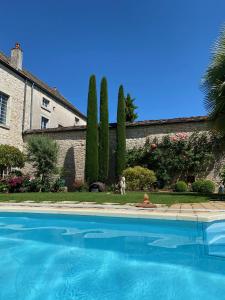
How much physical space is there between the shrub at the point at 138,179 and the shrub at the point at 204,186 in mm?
2110

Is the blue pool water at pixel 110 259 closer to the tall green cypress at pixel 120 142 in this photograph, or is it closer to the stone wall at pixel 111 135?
the tall green cypress at pixel 120 142

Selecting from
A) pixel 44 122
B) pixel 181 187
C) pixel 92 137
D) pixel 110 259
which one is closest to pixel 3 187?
pixel 92 137

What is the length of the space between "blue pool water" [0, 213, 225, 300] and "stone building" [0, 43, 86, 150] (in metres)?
13.4

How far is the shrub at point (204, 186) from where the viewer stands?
48.6ft

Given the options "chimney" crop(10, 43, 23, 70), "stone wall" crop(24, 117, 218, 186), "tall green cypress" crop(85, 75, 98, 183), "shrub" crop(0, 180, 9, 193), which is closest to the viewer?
"shrub" crop(0, 180, 9, 193)

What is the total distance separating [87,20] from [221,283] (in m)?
12.4

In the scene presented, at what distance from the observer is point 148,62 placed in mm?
15195

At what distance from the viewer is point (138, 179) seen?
1510 centimetres

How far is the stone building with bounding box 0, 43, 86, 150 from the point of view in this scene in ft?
63.7

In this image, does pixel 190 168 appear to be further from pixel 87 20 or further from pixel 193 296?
pixel 193 296

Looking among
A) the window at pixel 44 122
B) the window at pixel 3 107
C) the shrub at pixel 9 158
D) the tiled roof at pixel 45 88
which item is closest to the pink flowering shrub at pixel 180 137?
the shrub at pixel 9 158

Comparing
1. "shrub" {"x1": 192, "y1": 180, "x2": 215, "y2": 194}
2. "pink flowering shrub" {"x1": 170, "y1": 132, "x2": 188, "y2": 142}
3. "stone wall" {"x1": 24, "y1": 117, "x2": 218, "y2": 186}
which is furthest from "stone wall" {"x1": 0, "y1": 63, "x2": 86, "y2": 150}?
"shrub" {"x1": 192, "y1": 180, "x2": 215, "y2": 194}

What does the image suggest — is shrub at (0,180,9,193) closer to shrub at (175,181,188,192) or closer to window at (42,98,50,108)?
shrub at (175,181,188,192)

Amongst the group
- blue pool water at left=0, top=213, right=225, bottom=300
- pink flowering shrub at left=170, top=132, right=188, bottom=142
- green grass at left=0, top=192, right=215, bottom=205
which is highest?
pink flowering shrub at left=170, top=132, right=188, bottom=142
